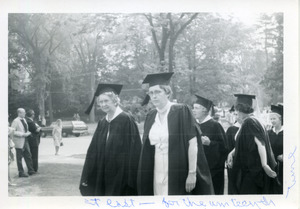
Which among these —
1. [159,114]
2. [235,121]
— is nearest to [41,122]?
[159,114]

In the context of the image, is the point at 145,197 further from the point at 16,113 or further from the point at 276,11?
the point at 276,11

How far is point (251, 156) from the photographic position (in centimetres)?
453

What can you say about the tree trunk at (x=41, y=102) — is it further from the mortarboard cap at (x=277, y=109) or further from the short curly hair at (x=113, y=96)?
the mortarboard cap at (x=277, y=109)

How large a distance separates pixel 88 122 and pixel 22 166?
0.87m

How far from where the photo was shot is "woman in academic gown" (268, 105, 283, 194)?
4.61m

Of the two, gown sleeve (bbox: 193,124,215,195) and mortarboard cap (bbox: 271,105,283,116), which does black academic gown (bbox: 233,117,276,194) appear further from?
gown sleeve (bbox: 193,124,215,195)

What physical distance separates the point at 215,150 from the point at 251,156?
40 centimetres

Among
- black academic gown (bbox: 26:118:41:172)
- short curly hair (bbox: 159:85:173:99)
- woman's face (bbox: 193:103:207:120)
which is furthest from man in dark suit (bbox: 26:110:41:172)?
woman's face (bbox: 193:103:207:120)

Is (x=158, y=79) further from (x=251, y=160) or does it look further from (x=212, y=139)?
(x=251, y=160)

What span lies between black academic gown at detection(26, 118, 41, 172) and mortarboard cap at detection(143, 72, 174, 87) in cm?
133

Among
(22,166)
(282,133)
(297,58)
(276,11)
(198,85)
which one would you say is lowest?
(22,166)

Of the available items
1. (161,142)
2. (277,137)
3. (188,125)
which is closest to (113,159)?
(161,142)

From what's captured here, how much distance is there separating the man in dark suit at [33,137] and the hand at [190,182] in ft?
5.39

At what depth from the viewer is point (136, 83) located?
451 centimetres
